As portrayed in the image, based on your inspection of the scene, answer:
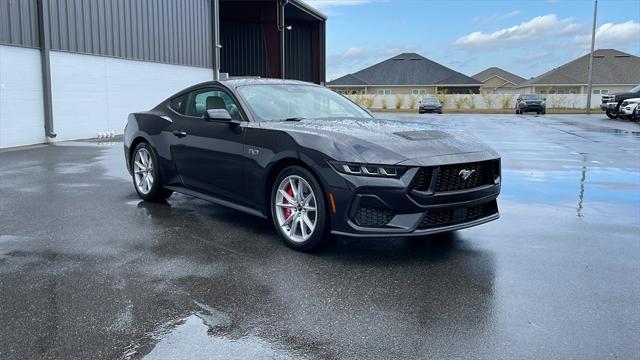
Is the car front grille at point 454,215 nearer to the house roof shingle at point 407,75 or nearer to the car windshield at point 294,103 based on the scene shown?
the car windshield at point 294,103

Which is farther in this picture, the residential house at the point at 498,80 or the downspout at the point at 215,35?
the residential house at the point at 498,80

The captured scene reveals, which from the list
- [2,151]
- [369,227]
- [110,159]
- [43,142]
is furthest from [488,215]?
[43,142]

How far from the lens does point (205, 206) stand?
705 centimetres

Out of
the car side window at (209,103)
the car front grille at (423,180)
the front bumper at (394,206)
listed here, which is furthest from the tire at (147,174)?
the car front grille at (423,180)

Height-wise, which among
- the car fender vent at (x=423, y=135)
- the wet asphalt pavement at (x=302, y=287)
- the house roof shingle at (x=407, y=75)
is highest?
the house roof shingle at (x=407, y=75)

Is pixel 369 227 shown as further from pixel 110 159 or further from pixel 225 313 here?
pixel 110 159

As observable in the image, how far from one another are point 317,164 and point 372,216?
63cm

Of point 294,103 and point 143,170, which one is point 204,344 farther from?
point 143,170

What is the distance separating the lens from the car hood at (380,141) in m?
4.56

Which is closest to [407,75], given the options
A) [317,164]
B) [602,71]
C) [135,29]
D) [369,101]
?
[369,101]

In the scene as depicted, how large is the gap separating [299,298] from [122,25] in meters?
16.8

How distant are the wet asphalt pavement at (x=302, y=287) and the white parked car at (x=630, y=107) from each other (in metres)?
23.8

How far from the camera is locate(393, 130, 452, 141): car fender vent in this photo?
4.98 metres

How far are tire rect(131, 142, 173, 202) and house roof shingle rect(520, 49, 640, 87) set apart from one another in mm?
61459
